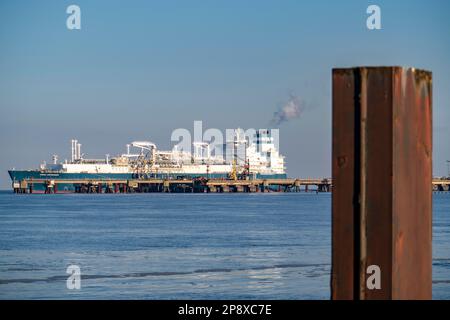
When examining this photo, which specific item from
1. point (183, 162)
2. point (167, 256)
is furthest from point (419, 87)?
point (183, 162)

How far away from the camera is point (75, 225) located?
184 feet

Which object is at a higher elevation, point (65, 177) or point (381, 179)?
point (381, 179)

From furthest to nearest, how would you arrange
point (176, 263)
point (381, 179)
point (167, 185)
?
point (167, 185)
point (176, 263)
point (381, 179)

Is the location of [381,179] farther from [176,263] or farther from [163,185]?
[163,185]

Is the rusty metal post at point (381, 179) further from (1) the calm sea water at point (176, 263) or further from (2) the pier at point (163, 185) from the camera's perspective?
(2) the pier at point (163, 185)

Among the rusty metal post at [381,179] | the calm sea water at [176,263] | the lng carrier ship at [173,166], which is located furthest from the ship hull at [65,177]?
the rusty metal post at [381,179]

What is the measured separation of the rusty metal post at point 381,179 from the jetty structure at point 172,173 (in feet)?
527

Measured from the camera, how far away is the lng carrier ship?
576 ft

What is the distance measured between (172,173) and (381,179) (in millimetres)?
176839

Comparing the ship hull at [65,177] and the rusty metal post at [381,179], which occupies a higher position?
the rusty metal post at [381,179]

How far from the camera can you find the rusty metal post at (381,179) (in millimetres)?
5137

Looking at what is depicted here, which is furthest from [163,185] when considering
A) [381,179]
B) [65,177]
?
[381,179]

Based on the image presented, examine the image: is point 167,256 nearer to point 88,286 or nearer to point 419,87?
point 88,286

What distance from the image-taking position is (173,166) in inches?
7219
